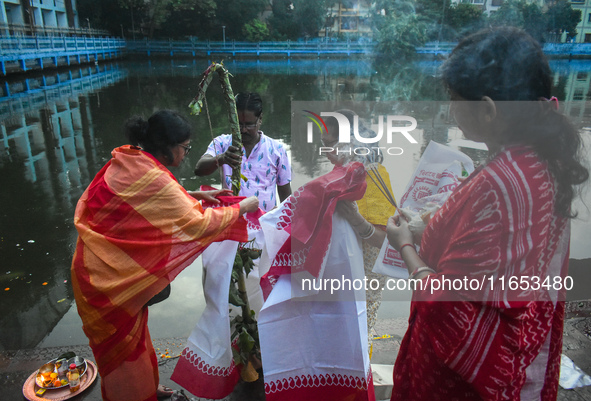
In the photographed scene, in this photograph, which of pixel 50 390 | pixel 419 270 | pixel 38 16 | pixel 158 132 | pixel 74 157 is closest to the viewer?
pixel 419 270

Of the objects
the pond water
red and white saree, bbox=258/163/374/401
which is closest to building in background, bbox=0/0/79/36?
the pond water

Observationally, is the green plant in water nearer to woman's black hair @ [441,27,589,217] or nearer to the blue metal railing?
woman's black hair @ [441,27,589,217]

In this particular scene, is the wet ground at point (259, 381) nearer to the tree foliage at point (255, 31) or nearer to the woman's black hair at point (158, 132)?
the woman's black hair at point (158, 132)

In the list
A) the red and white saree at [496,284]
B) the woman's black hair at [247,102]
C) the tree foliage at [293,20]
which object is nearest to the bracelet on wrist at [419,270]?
the red and white saree at [496,284]

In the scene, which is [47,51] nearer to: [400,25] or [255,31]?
[255,31]

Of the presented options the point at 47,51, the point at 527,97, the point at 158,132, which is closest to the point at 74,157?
the point at 158,132

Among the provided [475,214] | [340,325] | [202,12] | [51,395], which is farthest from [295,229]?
[202,12]

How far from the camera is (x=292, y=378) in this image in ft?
5.87

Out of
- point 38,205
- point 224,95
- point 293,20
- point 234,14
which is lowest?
point 38,205

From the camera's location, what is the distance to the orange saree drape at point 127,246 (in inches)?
68.6

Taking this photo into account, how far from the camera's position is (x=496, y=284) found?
1057mm

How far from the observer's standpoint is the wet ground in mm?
2164

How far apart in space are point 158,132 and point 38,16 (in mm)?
35566

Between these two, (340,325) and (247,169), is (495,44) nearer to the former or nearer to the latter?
(340,325)
